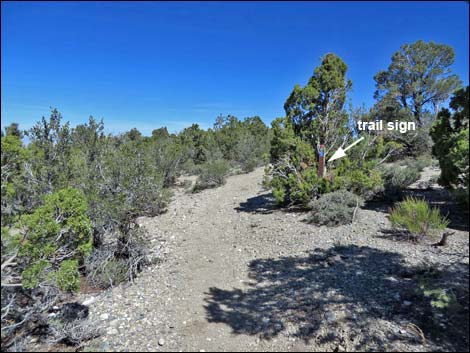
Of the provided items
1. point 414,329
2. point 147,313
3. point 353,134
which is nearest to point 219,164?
point 353,134

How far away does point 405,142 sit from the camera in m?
15.9

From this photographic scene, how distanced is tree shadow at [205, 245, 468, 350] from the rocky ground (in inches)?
0.6

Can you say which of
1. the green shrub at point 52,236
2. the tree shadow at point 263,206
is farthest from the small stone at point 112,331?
the tree shadow at point 263,206

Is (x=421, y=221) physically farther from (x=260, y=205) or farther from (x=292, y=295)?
(x=260, y=205)

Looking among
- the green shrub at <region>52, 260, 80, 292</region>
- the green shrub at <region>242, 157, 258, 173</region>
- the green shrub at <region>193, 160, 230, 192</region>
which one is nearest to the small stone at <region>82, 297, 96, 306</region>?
the green shrub at <region>52, 260, 80, 292</region>

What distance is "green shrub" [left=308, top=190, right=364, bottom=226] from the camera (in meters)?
7.48

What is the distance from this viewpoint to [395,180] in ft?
30.7

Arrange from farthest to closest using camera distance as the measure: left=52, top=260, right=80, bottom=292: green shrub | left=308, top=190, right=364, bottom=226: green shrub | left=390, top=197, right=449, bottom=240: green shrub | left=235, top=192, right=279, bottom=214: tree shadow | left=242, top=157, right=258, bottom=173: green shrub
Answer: left=242, top=157, right=258, bottom=173: green shrub → left=235, top=192, right=279, bottom=214: tree shadow → left=308, top=190, right=364, bottom=226: green shrub → left=390, top=197, right=449, bottom=240: green shrub → left=52, top=260, right=80, bottom=292: green shrub

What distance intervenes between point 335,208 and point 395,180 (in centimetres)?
310

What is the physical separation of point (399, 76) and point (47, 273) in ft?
72.7

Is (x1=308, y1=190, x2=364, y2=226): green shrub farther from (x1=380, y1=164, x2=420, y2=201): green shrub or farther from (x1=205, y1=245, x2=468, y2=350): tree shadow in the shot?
(x1=205, y1=245, x2=468, y2=350): tree shadow

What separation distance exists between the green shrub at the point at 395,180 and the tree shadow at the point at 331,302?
397cm

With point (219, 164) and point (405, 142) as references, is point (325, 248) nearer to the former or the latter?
point (219, 164)

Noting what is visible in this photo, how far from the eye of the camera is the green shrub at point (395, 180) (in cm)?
904
